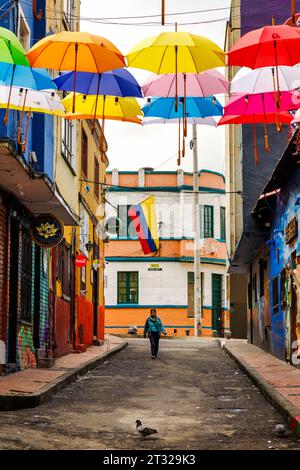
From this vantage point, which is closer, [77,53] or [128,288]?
[77,53]

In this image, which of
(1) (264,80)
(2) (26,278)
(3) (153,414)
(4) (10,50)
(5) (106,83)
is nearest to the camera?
(4) (10,50)

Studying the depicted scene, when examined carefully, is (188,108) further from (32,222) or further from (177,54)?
(32,222)

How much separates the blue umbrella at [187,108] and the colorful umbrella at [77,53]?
2.48 metres

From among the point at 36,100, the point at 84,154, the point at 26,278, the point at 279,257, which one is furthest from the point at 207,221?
the point at 36,100

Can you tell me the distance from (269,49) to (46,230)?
7.51 metres

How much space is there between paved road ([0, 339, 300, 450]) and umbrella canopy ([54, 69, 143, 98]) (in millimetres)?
4448

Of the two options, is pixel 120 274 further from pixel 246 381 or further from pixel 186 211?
pixel 246 381

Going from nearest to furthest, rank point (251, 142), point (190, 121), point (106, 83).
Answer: point (106, 83), point (190, 121), point (251, 142)

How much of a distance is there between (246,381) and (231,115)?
6006 millimetres

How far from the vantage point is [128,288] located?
42375mm

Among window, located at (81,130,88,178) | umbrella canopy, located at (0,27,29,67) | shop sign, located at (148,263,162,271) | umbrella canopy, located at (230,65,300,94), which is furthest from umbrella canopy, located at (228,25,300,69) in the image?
shop sign, located at (148,263,162,271)

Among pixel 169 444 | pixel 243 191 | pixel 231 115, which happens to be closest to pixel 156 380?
pixel 231 115

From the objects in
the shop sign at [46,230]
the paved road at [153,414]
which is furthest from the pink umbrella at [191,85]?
the shop sign at [46,230]

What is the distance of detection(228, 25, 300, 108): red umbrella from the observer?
32.3 feet
